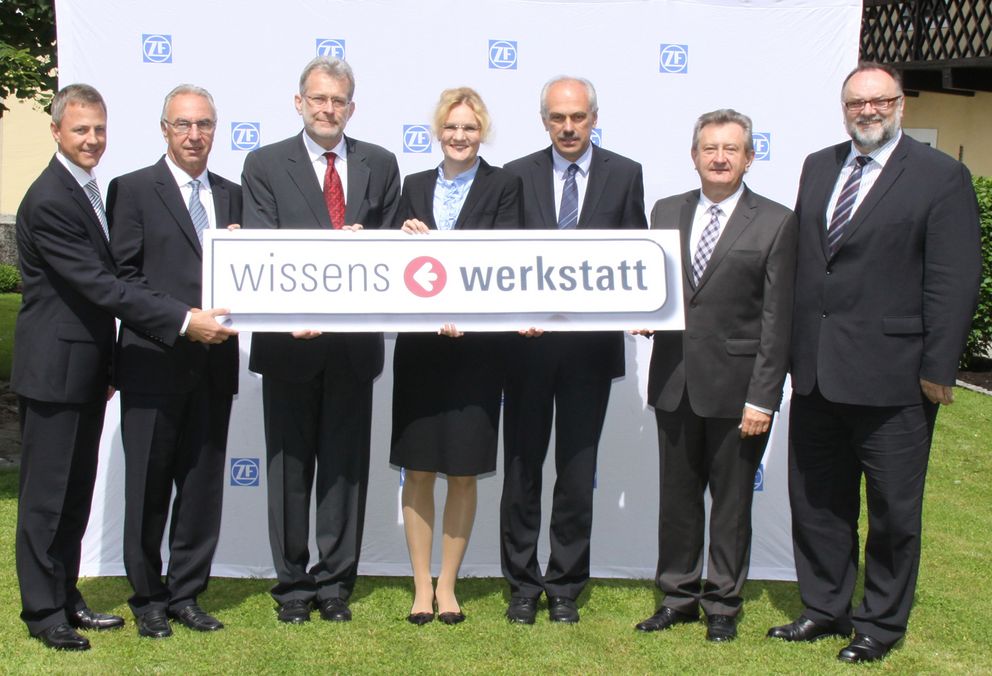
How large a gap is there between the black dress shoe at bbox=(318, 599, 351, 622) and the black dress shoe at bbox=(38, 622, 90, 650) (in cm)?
95

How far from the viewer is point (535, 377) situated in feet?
13.8

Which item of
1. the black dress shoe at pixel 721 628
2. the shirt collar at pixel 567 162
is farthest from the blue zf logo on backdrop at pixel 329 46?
the black dress shoe at pixel 721 628

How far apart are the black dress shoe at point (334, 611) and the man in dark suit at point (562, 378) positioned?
0.72m

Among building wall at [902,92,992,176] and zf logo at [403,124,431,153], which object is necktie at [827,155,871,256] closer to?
zf logo at [403,124,431,153]

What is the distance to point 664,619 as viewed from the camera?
13.9 ft

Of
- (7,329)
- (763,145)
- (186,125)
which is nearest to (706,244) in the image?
(763,145)

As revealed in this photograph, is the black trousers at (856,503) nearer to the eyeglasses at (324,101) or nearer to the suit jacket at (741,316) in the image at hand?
the suit jacket at (741,316)

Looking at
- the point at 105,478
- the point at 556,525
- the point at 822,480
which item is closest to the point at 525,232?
the point at 556,525

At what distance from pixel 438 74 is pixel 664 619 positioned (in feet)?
9.32

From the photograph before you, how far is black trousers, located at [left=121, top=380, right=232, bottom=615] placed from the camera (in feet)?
12.8

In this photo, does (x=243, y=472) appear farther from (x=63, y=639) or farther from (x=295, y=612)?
(x=63, y=639)

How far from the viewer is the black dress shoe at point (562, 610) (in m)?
4.29

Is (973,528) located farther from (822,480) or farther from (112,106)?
(112,106)

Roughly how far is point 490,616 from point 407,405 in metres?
1.05
